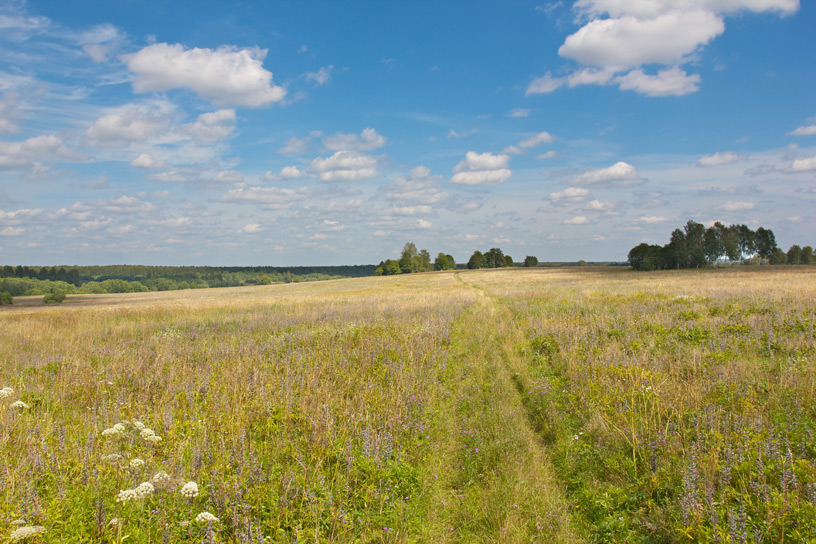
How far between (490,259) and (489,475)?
151 metres

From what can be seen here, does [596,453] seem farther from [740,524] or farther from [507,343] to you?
[507,343]

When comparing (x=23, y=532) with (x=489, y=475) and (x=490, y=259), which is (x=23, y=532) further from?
(x=490, y=259)

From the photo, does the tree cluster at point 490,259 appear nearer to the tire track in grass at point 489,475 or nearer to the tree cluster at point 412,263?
the tree cluster at point 412,263

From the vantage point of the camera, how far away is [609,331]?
481 inches

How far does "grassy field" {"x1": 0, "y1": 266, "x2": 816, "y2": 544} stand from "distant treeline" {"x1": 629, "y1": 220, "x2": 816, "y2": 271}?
91.9m

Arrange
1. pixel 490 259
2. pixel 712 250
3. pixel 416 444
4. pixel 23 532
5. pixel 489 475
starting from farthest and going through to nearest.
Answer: pixel 490 259
pixel 712 250
pixel 416 444
pixel 489 475
pixel 23 532

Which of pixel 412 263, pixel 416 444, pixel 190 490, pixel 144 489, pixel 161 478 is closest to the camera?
pixel 144 489

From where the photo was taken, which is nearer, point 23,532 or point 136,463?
point 23,532

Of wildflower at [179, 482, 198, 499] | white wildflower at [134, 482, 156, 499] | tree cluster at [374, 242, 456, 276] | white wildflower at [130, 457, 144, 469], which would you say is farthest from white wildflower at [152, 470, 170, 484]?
tree cluster at [374, 242, 456, 276]

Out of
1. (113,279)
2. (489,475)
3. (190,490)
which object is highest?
(113,279)

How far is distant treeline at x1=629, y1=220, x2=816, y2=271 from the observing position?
8831cm

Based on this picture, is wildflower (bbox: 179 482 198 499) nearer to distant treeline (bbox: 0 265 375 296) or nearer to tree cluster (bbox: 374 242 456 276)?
distant treeline (bbox: 0 265 375 296)

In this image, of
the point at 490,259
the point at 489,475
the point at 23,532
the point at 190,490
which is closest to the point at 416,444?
Result: the point at 489,475

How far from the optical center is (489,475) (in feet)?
17.3
